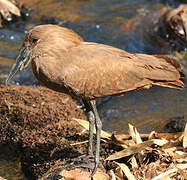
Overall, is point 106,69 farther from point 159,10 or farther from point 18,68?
point 159,10

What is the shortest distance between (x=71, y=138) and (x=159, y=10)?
556 cm

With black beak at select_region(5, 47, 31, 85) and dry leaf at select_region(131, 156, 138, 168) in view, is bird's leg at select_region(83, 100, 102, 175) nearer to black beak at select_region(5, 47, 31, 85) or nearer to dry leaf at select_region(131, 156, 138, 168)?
dry leaf at select_region(131, 156, 138, 168)

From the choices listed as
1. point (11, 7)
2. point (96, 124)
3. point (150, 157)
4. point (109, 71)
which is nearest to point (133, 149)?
point (150, 157)

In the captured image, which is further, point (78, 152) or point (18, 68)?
point (78, 152)

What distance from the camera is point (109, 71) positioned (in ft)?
14.4

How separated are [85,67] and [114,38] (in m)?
4.71

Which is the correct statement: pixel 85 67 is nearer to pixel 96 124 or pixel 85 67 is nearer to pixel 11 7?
pixel 96 124

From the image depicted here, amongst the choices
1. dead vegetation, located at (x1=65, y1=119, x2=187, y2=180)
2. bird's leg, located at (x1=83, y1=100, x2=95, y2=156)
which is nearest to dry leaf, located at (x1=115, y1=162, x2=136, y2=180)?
dead vegetation, located at (x1=65, y1=119, x2=187, y2=180)

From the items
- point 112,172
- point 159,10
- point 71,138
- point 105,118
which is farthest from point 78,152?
point 159,10

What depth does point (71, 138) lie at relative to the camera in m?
5.02

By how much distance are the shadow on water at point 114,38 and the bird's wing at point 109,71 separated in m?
1.53

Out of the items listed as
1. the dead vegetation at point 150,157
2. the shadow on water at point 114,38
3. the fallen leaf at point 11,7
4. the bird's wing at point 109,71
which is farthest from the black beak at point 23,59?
the fallen leaf at point 11,7

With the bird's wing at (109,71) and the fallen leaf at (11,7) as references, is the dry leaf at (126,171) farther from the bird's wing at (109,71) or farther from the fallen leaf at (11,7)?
the fallen leaf at (11,7)

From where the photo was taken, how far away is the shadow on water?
6.70m
